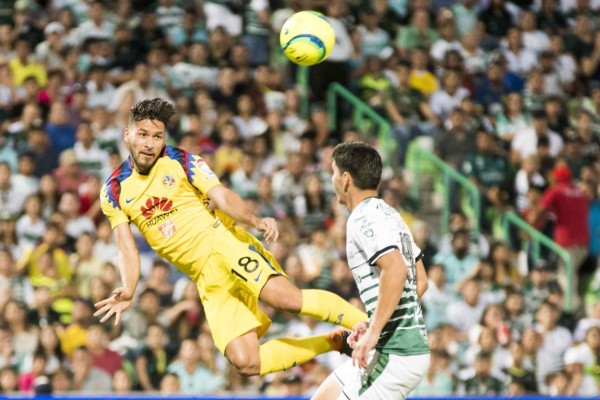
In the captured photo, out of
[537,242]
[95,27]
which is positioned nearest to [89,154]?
[95,27]

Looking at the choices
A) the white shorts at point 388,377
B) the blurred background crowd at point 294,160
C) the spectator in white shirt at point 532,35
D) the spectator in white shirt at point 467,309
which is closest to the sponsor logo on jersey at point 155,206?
the white shorts at point 388,377

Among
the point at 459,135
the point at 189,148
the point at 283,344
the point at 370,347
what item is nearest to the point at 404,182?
the point at 459,135

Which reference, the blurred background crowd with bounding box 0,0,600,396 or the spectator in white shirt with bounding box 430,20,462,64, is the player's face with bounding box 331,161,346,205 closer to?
the blurred background crowd with bounding box 0,0,600,396

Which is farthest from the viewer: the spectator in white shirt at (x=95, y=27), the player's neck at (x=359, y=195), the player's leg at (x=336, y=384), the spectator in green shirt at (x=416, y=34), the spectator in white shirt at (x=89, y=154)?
the spectator in green shirt at (x=416, y=34)

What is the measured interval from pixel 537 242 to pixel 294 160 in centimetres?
281

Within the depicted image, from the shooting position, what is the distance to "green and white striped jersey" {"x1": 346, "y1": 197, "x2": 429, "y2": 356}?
19.6ft

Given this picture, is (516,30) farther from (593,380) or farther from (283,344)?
(283,344)

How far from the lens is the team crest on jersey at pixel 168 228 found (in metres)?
7.27

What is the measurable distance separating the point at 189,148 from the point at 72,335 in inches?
96.1

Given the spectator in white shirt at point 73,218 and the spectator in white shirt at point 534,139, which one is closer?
the spectator in white shirt at point 73,218

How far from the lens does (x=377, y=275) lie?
6.07 metres

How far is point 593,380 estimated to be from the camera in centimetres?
1098

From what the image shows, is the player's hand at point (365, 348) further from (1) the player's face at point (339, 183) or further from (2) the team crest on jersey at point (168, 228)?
(2) the team crest on jersey at point (168, 228)

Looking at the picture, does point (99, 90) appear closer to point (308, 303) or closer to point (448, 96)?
point (448, 96)
